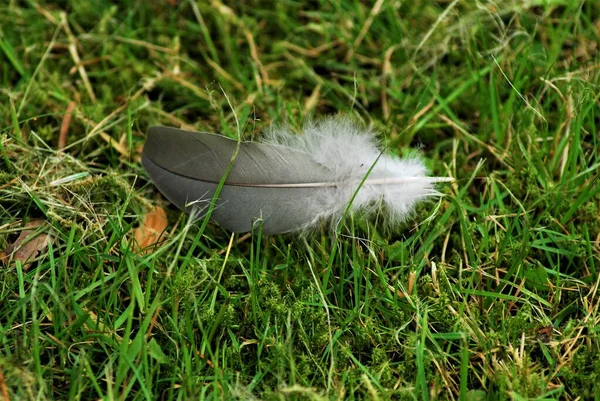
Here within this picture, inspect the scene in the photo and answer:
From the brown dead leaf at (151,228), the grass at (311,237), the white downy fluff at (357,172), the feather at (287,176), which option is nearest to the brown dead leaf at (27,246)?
the grass at (311,237)

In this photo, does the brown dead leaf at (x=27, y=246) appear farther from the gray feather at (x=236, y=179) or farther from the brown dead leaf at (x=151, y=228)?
the gray feather at (x=236, y=179)

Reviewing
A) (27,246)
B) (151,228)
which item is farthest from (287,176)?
(27,246)

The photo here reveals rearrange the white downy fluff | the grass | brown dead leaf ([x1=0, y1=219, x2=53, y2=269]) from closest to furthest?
the grass < brown dead leaf ([x1=0, y1=219, x2=53, y2=269]) < the white downy fluff

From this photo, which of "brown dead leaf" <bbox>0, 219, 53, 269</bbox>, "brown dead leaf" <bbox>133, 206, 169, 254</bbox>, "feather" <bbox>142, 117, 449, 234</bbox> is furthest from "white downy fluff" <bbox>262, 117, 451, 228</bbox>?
"brown dead leaf" <bbox>0, 219, 53, 269</bbox>

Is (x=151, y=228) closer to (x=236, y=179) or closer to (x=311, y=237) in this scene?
(x=236, y=179)

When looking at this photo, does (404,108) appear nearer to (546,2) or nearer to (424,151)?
(424,151)

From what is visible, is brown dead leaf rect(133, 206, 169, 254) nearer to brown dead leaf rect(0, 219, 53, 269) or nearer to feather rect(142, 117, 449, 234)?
feather rect(142, 117, 449, 234)

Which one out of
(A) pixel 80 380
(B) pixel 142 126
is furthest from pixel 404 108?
(A) pixel 80 380
